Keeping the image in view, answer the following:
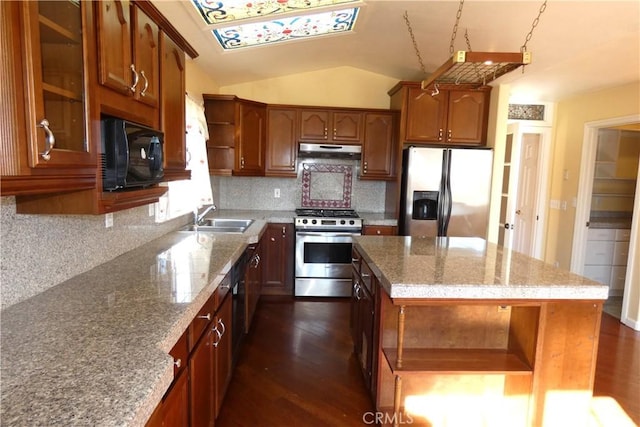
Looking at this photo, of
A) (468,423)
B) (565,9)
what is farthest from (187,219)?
(565,9)

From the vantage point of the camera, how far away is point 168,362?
103 centimetres

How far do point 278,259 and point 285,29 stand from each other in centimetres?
229

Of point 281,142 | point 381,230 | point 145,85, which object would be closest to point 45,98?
point 145,85

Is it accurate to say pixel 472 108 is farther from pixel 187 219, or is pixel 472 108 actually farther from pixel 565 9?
pixel 187 219

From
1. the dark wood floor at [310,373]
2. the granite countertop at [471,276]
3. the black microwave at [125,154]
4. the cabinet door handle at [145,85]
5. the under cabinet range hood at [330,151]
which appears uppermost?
the cabinet door handle at [145,85]

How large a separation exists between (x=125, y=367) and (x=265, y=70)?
3.74 meters

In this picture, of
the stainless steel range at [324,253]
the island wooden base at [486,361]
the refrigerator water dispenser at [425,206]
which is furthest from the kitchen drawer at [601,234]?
the island wooden base at [486,361]

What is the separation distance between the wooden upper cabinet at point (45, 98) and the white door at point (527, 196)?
5.20m

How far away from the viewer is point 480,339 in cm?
202

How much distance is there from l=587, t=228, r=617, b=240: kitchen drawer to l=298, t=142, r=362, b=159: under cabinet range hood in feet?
9.79

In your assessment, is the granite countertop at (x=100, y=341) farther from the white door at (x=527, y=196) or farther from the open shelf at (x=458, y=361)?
the white door at (x=527, y=196)

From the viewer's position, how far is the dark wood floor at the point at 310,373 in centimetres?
221

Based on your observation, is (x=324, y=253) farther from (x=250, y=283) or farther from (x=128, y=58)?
(x=128, y=58)

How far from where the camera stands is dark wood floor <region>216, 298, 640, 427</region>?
2.21m
